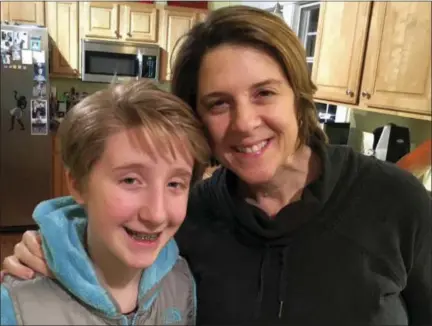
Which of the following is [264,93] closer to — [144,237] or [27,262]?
[144,237]

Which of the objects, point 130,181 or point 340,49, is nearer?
point 130,181

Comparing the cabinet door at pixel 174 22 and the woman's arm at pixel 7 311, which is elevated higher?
the cabinet door at pixel 174 22

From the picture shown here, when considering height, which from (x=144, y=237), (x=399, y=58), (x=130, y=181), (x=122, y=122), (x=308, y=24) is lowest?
(x=144, y=237)

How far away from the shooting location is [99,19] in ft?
13.6

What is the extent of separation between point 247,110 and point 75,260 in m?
0.46

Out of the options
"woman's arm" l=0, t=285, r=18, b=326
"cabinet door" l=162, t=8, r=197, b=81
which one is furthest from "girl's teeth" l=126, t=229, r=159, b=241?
"cabinet door" l=162, t=8, r=197, b=81

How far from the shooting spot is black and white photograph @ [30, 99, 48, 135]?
3.86m

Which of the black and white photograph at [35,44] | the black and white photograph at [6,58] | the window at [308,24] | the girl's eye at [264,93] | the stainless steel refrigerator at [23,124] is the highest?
the window at [308,24]

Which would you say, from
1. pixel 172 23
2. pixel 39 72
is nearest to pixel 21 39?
pixel 39 72

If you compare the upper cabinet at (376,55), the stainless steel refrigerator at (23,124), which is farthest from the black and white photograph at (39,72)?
the upper cabinet at (376,55)

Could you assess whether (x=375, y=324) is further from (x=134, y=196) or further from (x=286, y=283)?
(x=134, y=196)

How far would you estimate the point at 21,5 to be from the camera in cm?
395

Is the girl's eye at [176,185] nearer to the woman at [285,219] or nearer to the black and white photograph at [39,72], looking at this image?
the woman at [285,219]

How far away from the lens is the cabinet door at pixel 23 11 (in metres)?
3.93
